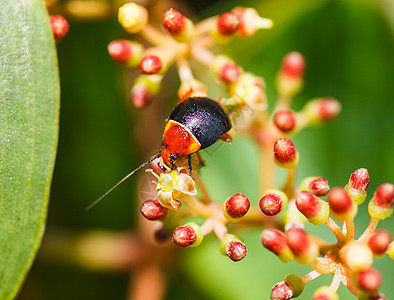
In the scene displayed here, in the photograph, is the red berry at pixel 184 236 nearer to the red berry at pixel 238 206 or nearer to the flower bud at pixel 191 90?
the red berry at pixel 238 206

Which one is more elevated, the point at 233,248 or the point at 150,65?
the point at 150,65

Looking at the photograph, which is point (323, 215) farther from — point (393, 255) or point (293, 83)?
point (293, 83)

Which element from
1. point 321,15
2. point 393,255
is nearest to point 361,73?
point 321,15

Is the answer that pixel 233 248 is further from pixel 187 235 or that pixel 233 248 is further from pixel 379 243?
pixel 379 243

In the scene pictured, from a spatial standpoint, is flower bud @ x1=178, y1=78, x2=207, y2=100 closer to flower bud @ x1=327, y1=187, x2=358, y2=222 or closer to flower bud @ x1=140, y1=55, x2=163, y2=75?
flower bud @ x1=140, y1=55, x2=163, y2=75

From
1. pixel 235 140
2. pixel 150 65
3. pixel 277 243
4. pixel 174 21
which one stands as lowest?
pixel 235 140

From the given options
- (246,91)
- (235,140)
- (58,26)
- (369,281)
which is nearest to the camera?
(369,281)

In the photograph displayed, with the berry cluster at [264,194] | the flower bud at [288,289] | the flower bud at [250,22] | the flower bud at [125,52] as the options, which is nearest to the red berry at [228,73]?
the berry cluster at [264,194]

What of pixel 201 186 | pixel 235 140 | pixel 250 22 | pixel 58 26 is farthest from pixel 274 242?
pixel 235 140
